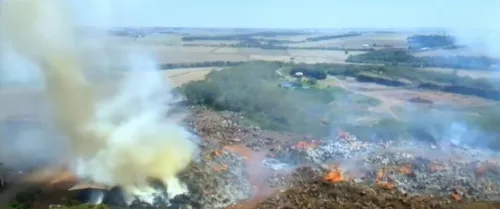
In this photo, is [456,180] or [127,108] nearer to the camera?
[456,180]

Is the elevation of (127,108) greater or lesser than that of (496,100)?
greater

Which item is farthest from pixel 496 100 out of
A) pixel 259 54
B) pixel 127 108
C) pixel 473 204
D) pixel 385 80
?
pixel 259 54

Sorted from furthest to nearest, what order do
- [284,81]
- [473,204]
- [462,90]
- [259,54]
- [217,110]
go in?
[259,54] → [284,81] → [462,90] → [217,110] → [473,204]

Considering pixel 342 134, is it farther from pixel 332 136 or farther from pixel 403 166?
pixel 403 166

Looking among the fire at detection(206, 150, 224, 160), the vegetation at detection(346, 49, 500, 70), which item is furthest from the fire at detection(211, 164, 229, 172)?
the vegetation at detection(346, 49, 500, 70)

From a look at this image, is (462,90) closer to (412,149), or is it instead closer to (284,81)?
(284,81)

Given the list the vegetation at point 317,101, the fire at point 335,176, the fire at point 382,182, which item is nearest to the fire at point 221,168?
the fire at point 335,176

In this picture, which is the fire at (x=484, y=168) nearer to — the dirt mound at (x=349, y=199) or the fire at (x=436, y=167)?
the fire at (x=436, y=167)
